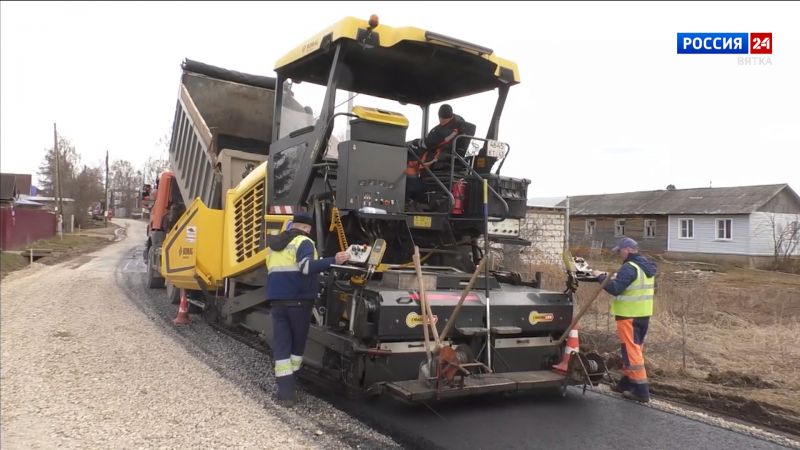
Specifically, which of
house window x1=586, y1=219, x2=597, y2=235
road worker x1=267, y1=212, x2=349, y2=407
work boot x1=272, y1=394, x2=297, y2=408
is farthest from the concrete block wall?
house window x1=586, y1=219, x2=597, y2=235

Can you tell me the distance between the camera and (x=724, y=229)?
2777 cm

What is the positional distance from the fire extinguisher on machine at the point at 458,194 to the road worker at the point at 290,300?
126 cm

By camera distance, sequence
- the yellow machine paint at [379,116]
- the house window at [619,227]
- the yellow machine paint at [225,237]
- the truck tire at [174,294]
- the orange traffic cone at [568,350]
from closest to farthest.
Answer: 1. the yellow machine paint at [379,116]
2. the orange traffic cone at [568,350]
3. the yellow machine paint at [225,237]
4. the truck tire at [174,294]
5. the house window at [619,227]

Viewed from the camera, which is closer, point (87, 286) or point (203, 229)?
point (203, 229)

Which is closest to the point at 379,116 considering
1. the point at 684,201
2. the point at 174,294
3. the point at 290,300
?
the point at 290,300

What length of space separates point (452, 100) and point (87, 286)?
345 inches

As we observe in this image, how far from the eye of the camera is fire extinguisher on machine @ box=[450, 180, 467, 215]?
4984mm

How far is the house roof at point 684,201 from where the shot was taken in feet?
90.2

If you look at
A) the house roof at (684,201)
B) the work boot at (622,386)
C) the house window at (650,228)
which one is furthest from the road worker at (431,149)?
the house window at (650,228)

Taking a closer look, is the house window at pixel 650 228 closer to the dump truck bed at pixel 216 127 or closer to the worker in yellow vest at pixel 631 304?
the dump truck bed at pixel 216 127

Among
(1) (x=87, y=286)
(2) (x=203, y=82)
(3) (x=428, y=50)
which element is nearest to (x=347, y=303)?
(3) (x=428, y=50)

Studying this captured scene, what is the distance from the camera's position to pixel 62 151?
1692 inches

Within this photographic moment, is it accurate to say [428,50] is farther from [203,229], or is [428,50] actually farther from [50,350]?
[50,350]

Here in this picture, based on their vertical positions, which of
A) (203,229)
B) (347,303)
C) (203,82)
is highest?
(203,82)
